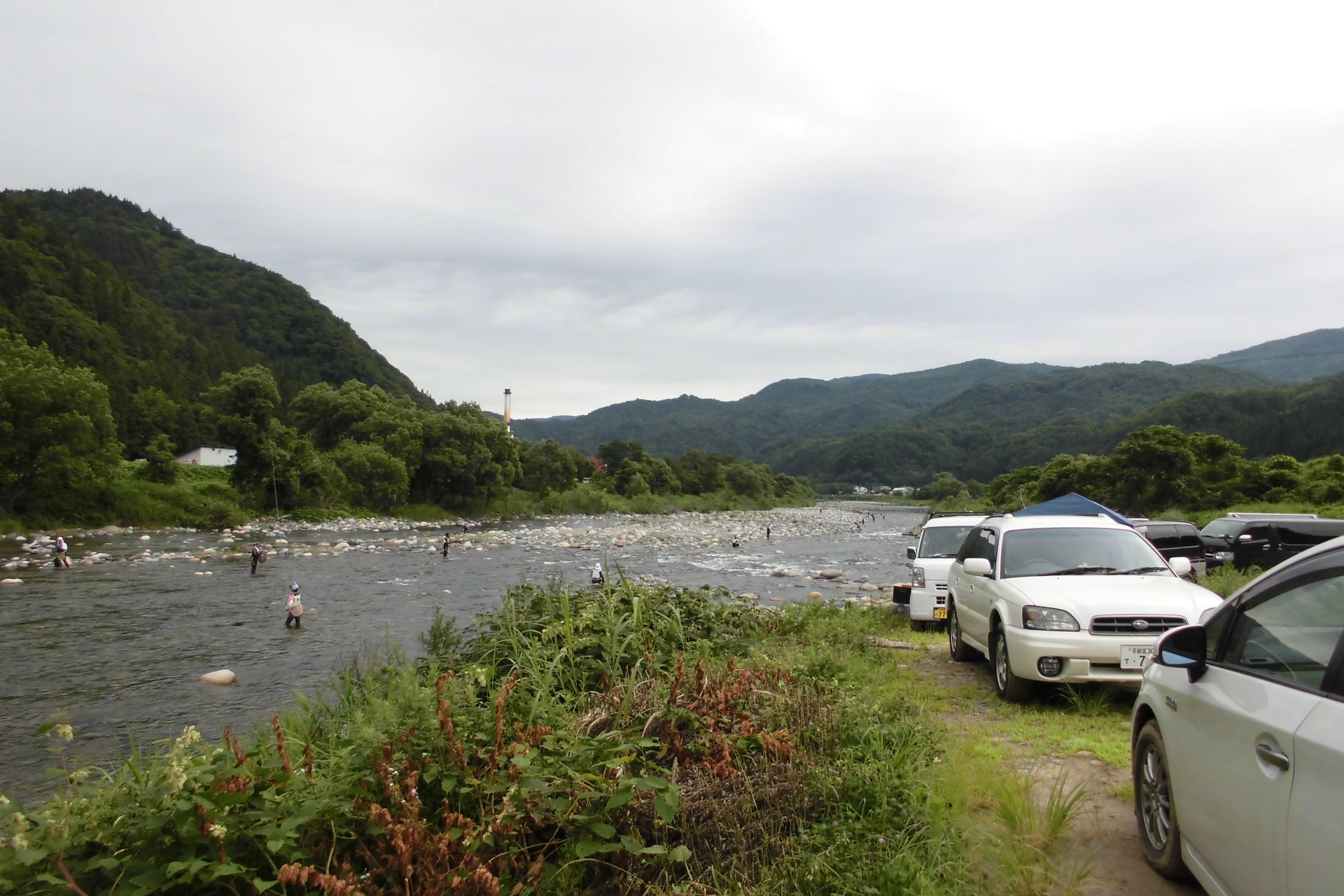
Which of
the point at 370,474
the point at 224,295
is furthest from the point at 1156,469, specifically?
the point at 224,295

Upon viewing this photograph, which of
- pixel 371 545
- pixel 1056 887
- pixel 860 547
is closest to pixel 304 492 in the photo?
pixel 371 545

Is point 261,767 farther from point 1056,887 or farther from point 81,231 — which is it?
point 81,231

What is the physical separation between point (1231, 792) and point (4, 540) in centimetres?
4192

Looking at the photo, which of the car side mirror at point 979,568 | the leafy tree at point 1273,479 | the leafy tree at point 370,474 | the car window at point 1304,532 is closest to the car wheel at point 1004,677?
the car side mirror at point 979,568

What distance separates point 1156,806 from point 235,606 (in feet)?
68.8

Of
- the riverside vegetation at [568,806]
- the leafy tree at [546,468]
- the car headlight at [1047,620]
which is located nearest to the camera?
the riverside vegetation at [568,806]

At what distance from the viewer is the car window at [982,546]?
8305mm

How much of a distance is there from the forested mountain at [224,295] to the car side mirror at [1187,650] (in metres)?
115

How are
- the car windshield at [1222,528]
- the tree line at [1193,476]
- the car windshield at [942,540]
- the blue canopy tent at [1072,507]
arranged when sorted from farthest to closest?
the tree line at [1193,476] → the car windshield at [1222,528] → the blue canopy tent at [1072,507] → the car windshield at [942,540]

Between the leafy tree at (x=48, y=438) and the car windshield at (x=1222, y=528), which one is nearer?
the car windshield at (x=1222, y=528)

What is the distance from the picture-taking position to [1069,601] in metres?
6.70

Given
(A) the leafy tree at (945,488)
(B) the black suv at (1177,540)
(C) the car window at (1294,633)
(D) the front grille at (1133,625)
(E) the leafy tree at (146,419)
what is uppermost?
(E) the leafy tree at (146,419)

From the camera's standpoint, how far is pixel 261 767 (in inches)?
139

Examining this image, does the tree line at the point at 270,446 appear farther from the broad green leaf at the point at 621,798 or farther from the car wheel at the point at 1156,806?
the car wheel at the point at 1156,806
